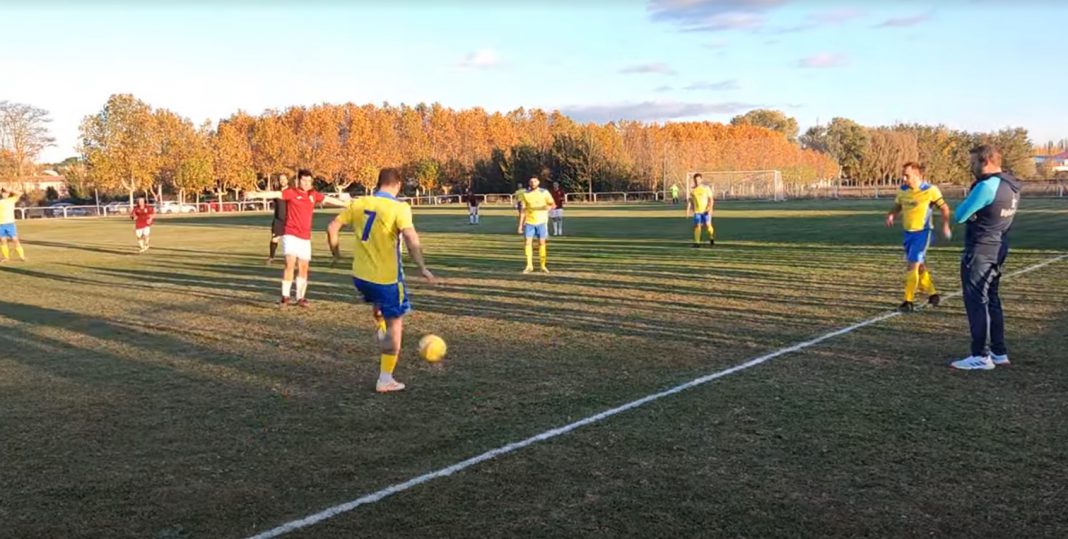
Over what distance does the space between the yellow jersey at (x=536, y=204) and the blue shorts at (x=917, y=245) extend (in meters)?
7.18

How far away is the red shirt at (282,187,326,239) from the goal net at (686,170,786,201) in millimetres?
57490

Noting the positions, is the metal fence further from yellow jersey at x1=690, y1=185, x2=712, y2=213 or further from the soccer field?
the soccer field

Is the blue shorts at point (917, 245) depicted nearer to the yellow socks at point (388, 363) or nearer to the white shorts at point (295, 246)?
the yellow socks at point (388, 363)

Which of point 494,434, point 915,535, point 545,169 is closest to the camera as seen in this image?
point 915,535

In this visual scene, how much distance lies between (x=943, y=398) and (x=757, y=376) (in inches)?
61.3

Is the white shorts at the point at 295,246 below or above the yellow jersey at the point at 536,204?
below

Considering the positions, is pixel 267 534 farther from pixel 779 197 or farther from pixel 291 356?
pixel 779 197

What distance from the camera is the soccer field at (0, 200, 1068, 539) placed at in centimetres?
440

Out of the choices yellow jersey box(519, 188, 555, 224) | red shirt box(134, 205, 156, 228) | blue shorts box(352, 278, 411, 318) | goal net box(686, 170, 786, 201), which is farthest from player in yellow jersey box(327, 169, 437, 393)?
goal net box(686, 170, 786, 201)

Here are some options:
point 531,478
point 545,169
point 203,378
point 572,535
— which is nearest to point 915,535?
point 572,535

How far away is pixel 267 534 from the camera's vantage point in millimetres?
4172

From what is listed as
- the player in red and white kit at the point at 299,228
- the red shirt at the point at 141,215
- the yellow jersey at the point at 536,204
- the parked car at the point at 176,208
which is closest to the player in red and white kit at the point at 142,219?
the red shirt at the point at 141,215

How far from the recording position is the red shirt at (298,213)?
39.1ft

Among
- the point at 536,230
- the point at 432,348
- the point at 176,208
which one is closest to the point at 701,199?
the point at 536,230
